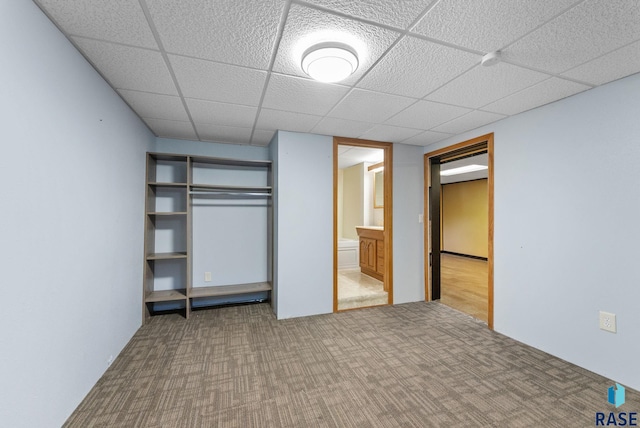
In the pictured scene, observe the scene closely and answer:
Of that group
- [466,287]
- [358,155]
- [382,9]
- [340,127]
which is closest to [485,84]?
[382,9]

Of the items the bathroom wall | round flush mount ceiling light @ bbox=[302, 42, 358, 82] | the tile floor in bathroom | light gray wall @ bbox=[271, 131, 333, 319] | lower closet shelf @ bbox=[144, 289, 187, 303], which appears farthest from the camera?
the bathroom wall

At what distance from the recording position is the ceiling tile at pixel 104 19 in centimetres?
132

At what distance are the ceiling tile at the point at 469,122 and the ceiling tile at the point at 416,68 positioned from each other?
2.84 feet

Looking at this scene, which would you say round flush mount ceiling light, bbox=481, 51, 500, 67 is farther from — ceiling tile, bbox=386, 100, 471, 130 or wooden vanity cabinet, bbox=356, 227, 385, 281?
wooden vanity cabinet, bbox=356, 227, 385, 281

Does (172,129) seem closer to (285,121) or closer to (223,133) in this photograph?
(223,133)

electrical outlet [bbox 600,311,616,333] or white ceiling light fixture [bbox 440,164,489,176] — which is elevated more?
white ceiling light fixture [bbox 440,164,489,176]

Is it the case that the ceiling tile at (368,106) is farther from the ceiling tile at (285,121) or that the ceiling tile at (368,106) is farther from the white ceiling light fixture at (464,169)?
the white ceiling light fixture at (464,169)

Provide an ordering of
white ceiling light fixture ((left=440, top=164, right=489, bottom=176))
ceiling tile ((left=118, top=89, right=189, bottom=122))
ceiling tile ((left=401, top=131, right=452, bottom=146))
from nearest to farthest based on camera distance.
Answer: ceiling tile ((left=118, top=89, right=189, bottom=122)) < ceiling tile ((left=401, top=131, right=452, bottom=146)) < white ceiling light fixture ((left=440, top=164, right=489, bottom=176))

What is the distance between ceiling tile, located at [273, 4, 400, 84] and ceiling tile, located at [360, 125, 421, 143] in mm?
1463

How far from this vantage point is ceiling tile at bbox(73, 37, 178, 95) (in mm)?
1668

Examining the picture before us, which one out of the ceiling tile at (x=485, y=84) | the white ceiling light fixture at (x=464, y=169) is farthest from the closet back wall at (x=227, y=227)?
the white ceiling light fixture at (x=464, y=169)

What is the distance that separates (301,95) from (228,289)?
2606 millimetres

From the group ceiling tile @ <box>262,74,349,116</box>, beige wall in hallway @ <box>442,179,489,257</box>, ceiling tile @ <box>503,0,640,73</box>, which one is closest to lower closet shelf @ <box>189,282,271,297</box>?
ceiling tile @ <box>262,74,349,116</box>

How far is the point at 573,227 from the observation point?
2281mm
